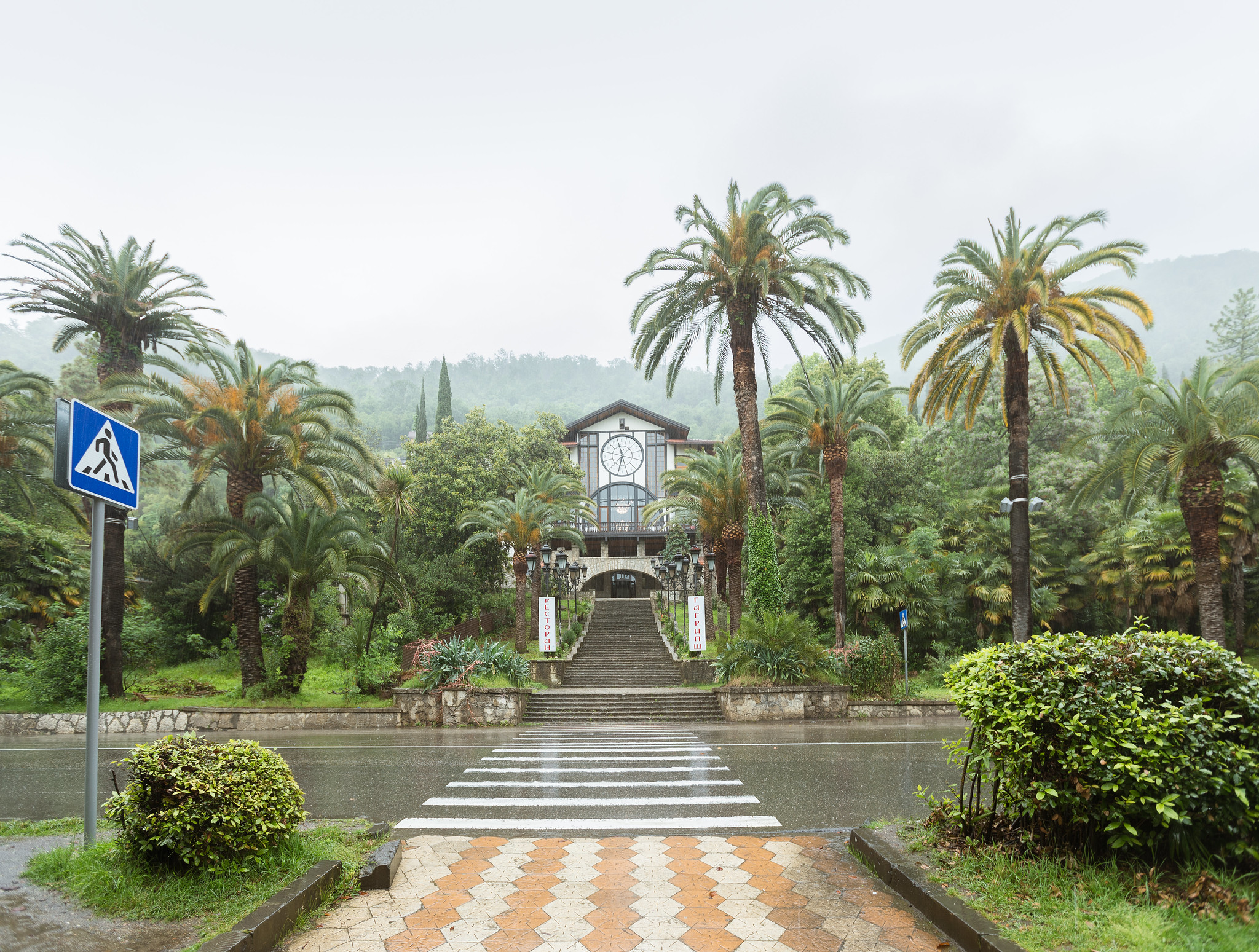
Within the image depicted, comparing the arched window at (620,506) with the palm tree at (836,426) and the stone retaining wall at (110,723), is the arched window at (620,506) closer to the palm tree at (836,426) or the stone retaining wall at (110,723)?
the palm tree at (836,426)

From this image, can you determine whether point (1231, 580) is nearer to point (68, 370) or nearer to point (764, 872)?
point (764, 872)

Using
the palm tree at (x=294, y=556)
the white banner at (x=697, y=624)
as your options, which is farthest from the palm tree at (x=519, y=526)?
the palm tree at (x=294, y=556)

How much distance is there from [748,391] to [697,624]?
783 centimetres

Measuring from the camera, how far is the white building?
172 feet

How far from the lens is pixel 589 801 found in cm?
815

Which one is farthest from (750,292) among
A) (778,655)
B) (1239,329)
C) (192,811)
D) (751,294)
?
(1239,329)

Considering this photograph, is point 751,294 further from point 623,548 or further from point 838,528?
point 623,548

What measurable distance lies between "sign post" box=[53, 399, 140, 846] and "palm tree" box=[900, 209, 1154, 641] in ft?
55.0

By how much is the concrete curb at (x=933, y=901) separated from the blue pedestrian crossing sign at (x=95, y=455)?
17.5 ft

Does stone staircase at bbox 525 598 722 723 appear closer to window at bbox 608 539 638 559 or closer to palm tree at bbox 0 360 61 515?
palm tree at bbox 0 360 61 515

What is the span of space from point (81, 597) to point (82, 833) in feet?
67.0

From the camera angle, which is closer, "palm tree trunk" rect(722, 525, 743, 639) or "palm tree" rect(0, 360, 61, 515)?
"palm tree" rect(0, 360, 61, 515)

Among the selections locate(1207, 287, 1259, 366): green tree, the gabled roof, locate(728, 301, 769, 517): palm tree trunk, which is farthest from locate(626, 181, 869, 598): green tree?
locate(1207, 287, 1259, 366): green tree

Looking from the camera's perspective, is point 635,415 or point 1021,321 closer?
point 1021,321
